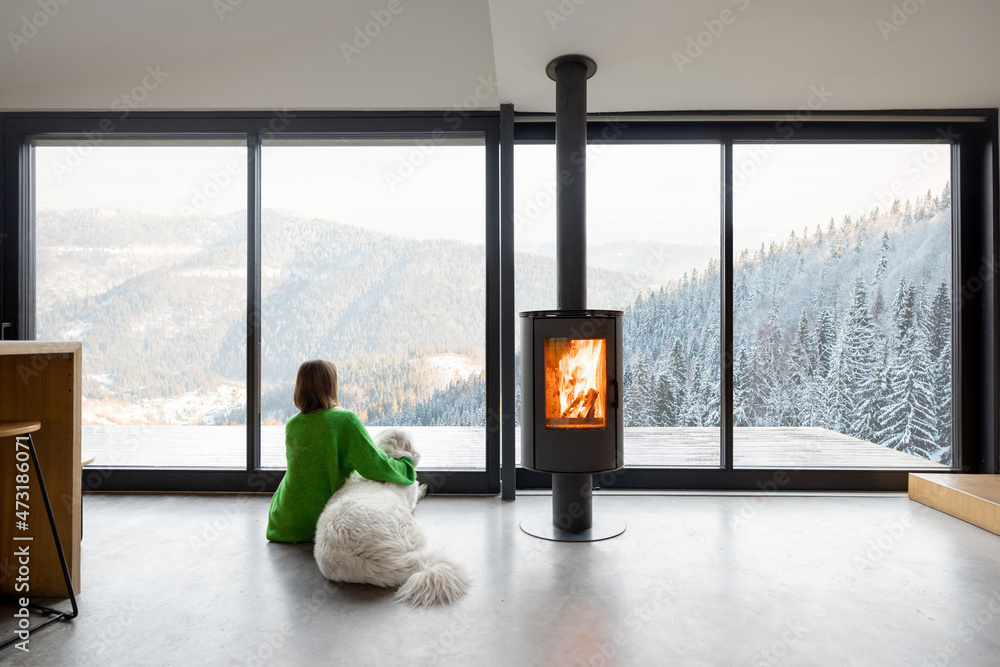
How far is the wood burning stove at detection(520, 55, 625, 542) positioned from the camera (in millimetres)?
2455

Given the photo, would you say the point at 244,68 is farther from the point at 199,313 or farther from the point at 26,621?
the point at 26,621

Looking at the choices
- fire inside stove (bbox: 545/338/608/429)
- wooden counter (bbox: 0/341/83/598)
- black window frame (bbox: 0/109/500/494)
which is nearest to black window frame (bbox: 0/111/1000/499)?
black window frame (bbox: 0/109/500/494)

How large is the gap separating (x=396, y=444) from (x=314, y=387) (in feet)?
1.69

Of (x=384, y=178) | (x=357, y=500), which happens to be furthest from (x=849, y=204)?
(x=357, y=500)

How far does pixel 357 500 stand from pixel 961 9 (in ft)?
10.8

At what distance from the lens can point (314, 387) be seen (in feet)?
7.89

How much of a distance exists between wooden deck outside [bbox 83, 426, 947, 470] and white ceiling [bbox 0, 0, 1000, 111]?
1.98 metres

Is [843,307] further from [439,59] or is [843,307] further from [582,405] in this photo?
[439,59]

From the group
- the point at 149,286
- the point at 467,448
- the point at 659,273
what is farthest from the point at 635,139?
the point at 149,286

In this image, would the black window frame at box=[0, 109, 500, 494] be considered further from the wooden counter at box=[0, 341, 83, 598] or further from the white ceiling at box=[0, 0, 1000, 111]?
the wooden counter at box=[0, 341, 83, 598]

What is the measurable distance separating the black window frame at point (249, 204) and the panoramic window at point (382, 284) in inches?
2.9

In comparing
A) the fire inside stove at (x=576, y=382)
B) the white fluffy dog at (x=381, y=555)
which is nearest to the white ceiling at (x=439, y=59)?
the fire inside stove at (x=576, y=382)

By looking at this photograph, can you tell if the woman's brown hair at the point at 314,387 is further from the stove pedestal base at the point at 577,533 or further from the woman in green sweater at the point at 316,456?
the stove pedestal base at the point at 577,533

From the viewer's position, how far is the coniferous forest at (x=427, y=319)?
10.8ft
